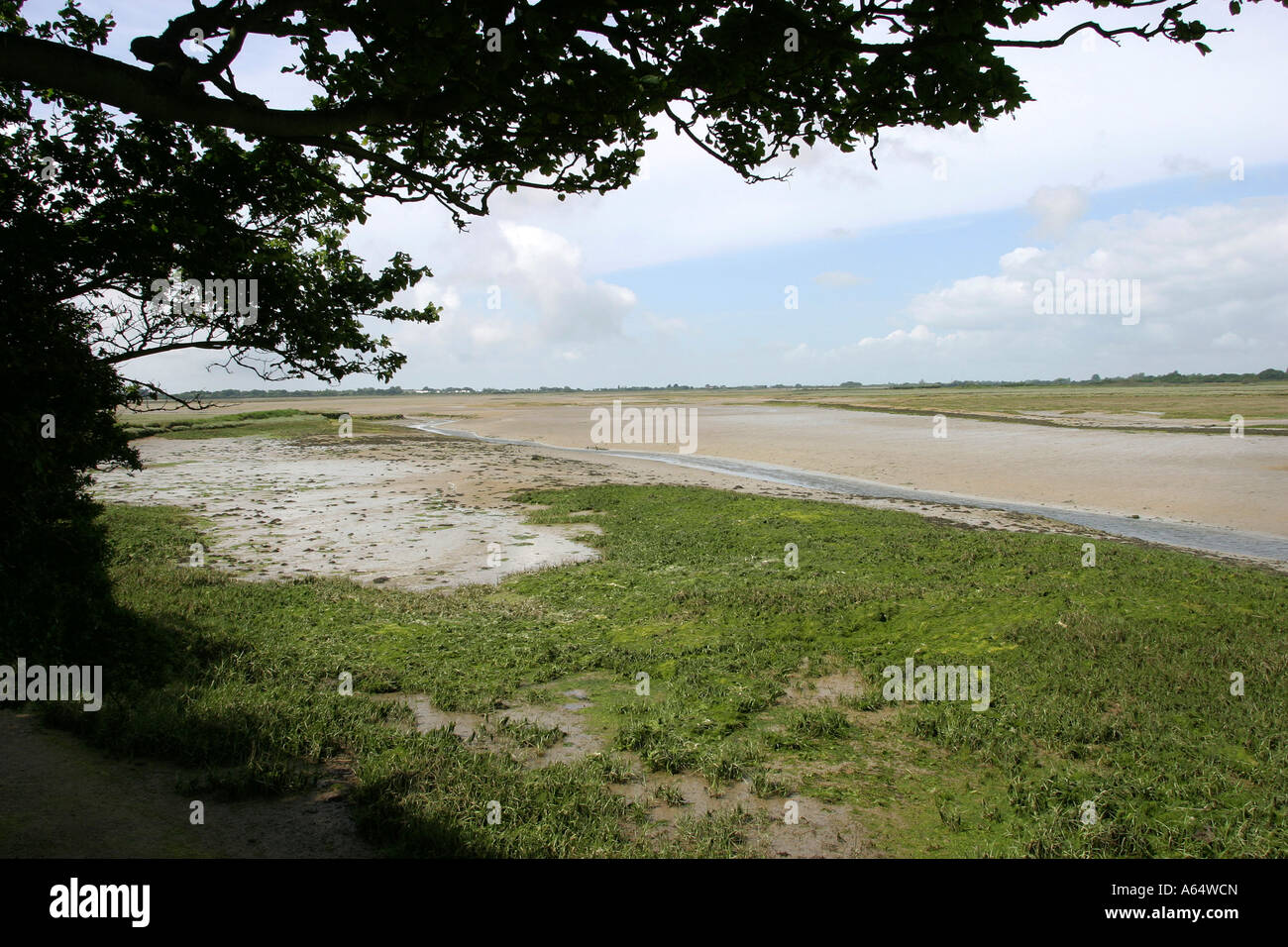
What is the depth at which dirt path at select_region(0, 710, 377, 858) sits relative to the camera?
469cm

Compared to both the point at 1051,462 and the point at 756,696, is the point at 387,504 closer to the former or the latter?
the point at 756,696

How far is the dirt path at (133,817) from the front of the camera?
4688mm

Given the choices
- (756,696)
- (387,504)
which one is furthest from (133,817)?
(387,504)

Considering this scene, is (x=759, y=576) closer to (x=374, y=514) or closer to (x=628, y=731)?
(x=628, y=731)

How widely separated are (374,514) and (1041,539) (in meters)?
17.1

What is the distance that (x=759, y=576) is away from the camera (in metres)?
13.1

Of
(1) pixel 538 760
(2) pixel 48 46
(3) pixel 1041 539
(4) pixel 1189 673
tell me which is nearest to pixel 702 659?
(1) pixel 538 760

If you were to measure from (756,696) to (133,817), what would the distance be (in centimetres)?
546

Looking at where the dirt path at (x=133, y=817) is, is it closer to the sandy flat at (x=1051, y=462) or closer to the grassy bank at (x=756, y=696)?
the grassy bank at (x=756, y=696)

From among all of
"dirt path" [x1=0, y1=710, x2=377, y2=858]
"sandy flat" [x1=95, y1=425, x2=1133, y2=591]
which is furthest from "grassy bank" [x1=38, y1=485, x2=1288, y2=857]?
"sandy flat" [x1=95, y1=425, x2=1133, y2=591]

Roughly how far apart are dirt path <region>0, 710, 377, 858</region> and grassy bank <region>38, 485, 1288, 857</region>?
9.1 inches

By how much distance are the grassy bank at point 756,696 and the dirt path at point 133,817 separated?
0.23 metres

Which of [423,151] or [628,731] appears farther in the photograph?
[423,151]

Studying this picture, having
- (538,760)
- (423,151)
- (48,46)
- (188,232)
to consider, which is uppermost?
(423,151)
